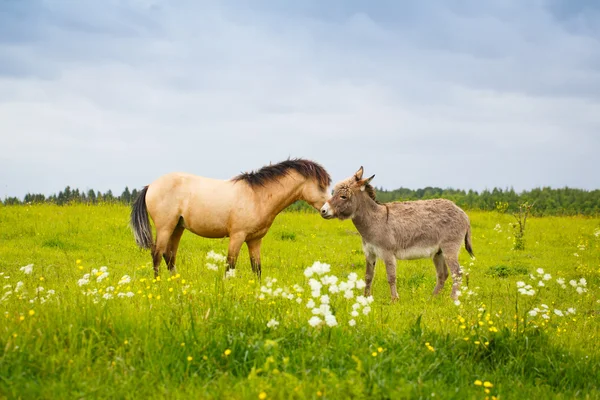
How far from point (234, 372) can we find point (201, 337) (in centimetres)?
51

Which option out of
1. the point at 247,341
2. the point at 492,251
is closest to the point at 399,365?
the point at 247,341

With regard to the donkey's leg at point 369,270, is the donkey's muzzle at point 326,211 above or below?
above

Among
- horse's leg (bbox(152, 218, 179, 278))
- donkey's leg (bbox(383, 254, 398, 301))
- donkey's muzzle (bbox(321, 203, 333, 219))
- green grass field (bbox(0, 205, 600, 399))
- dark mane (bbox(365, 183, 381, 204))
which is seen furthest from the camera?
horse's leg (bbox(152, 218, 179, 278))

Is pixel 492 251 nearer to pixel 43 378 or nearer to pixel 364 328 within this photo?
pixel 364 328

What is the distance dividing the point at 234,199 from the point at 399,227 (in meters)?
3.29

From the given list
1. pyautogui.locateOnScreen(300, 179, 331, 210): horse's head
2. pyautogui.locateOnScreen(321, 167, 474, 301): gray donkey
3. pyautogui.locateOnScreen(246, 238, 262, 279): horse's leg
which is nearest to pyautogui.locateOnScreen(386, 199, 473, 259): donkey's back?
pyautogui.locateOnScreen(321, 167, 474, 301): gray donkey

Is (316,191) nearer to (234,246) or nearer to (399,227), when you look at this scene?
(399,227)

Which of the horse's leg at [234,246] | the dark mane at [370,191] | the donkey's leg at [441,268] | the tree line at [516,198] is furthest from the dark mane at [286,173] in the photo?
the tree line at [516,198]

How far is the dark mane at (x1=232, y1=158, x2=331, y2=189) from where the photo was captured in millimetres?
10531

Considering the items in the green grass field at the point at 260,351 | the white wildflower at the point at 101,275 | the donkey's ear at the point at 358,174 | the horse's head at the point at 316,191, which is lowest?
the green grass field at the point at 260,351

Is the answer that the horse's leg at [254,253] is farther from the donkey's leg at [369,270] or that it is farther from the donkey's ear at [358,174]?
the donkey's ear at [358,174]

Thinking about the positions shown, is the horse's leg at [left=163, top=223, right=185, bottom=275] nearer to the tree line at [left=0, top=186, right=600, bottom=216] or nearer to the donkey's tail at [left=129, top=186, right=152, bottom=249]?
the donkey's tail at [left=129, top=186, right=152, bottom=249]

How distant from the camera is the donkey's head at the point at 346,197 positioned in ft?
31.2

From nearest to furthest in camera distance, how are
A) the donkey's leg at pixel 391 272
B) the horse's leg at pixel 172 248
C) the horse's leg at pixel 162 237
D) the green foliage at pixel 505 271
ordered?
1. the donkey's leg at pixel 391 272
2. the horse's leg at pixel 162 237
3. the horse's leg at pixel 172 248
4. the green foliage at pixel 505 271
